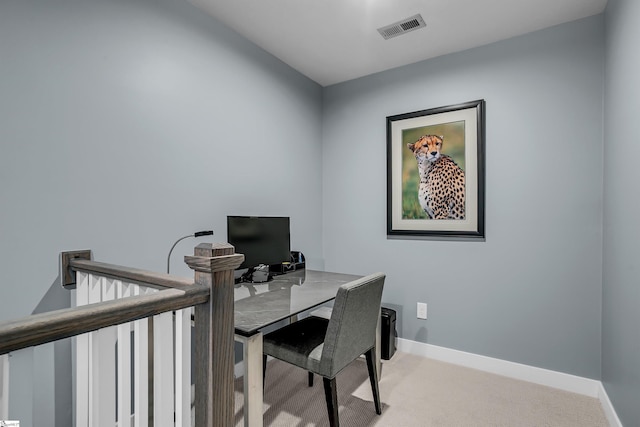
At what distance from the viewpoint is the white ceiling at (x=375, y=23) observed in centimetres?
209

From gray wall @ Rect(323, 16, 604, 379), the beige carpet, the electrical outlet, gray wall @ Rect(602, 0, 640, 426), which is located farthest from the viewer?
the electrical outlet

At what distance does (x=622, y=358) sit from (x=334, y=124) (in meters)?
2.75

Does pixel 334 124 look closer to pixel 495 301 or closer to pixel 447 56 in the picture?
pixel 447 56

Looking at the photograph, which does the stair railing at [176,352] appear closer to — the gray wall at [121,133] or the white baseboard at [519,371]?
the gray wall at [121,133]

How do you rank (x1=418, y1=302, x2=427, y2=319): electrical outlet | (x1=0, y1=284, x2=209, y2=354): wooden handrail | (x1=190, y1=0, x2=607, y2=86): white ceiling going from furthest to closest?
(x1=418, y1=302, x2=427, y2=319): electrical outlet < (x1=190, y1=0, x2=607, y2=86): white ceiling < (x1=0, y1=284, x2=209, y2=354): wooden handrail

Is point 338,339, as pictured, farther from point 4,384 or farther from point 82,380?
point 4,384

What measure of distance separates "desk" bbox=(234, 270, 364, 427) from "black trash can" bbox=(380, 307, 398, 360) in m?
0.52

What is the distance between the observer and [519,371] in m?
2.40

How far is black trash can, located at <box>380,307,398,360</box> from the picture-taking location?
264cm

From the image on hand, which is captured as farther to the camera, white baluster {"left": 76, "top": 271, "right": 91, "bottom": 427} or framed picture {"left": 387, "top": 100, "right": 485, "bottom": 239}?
framed picture {"left": 387, "top": 100, "right": 485, "bottom": 239}

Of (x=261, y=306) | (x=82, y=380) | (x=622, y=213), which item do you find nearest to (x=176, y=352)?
(x=82, y=380)

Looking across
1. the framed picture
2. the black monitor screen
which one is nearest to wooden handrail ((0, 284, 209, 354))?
the black monitor screen

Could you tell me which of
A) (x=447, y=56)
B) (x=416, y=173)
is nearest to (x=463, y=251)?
(x=416, y=173)

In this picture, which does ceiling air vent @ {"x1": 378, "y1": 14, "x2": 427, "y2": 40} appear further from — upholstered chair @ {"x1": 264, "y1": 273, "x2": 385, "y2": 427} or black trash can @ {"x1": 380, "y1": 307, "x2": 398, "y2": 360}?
black trash can @ {"x1": 380, "y1": 307, "x2": 398, "y2": 360}
